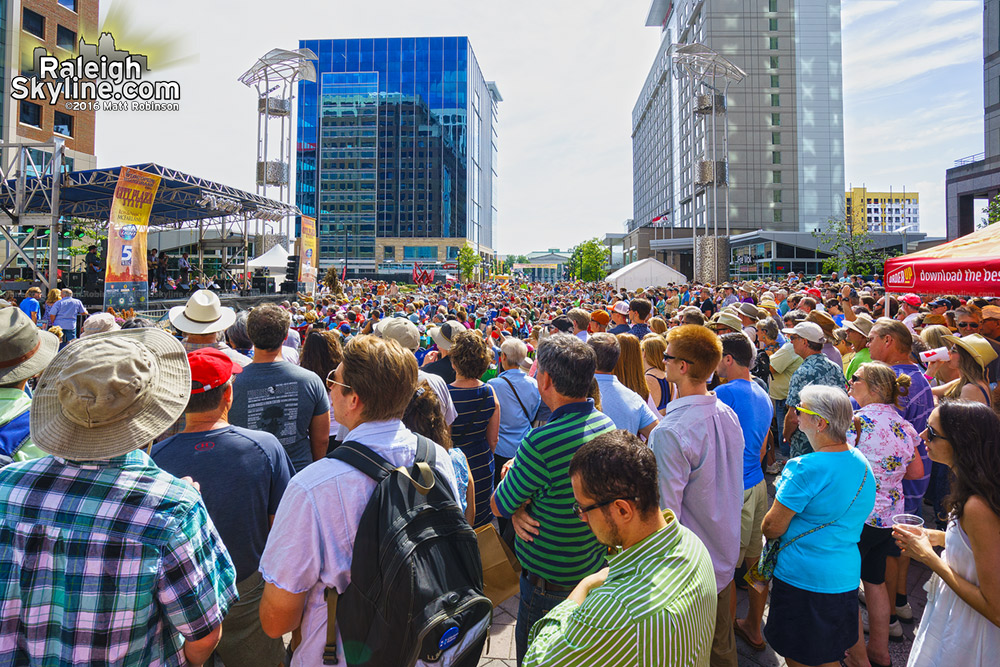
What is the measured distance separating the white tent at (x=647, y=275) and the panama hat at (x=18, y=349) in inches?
995

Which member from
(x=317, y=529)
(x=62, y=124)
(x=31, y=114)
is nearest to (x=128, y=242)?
(x=317, y=529)

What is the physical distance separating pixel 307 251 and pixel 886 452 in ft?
68.8

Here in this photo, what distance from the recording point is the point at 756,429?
3623mm

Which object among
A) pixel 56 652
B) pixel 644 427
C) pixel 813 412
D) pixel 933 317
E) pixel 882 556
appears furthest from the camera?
pixel 933 317

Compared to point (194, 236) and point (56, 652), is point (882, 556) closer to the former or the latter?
point (56, 652)

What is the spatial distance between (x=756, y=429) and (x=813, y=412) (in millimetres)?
858

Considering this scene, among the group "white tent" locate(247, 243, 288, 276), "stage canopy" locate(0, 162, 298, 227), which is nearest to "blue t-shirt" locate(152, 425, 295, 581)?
"stage canopy" locate(0, 162, 298, 227)

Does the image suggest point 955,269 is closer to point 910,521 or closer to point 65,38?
point 910,521

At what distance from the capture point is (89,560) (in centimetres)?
159

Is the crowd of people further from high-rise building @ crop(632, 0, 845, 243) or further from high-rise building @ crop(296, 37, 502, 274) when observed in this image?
high-rise building @ crop(296, 37, 502, 274)

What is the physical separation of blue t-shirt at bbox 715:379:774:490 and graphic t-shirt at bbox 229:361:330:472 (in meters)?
2.73

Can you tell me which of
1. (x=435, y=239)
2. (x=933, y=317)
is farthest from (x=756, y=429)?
(x=435, y=239)

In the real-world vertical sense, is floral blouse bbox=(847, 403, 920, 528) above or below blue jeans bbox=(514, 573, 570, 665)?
above

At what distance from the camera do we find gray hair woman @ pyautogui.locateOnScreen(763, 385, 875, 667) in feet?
9.13
